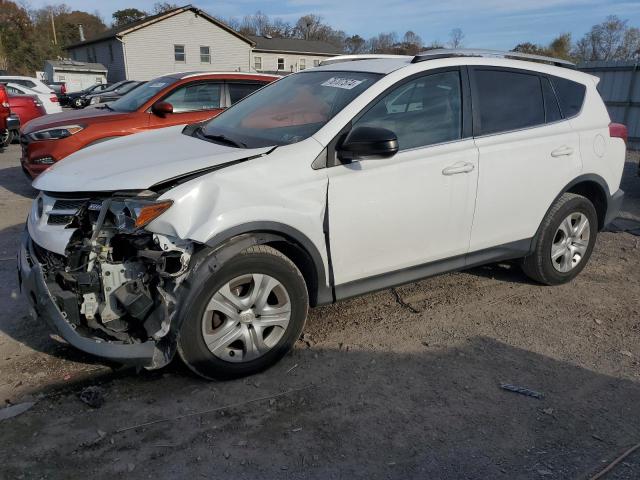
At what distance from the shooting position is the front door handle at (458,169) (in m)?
3.83

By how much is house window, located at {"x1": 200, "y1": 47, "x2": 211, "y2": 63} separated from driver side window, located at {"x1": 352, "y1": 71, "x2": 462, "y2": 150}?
3753cm

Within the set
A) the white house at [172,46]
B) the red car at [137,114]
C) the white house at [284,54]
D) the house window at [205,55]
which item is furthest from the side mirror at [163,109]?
the white house at [284,54]

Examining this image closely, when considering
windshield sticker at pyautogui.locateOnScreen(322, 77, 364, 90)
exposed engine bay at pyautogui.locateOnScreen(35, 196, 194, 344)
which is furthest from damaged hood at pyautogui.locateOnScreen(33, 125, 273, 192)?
windshield sticker at pyautogui.locateOnScreen(322, 77, 364, 90)

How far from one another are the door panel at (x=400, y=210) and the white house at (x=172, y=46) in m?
36.3

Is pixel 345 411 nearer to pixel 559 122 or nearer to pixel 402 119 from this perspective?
pixel 402 119

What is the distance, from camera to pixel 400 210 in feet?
12.0

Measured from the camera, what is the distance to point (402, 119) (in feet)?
12.4

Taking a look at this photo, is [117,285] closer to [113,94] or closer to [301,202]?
[301,202]

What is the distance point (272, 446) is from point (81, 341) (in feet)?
3.98

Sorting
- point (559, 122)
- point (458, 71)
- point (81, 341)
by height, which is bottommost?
point (81, 341)

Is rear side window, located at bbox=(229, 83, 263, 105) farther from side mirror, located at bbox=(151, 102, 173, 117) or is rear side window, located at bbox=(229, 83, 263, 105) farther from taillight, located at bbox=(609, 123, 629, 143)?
taillight, located at bbox=(609, 123, 629, 143)

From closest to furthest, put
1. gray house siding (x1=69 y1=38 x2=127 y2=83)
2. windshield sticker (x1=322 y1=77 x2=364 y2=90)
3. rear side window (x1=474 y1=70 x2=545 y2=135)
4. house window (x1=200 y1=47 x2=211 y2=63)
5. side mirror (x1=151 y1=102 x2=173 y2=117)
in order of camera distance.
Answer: windshield sticker (x1=322 y1=77 x2=364 y2=90) → rear side window (x1=474 y1=70 x2=545 y2=135) → side mirror (x1=151 y1=102 x2=173 y2=117) → gray house siding (x1=69 y1=38 x2=127 y2=83) → house window (x1=200 y1=47 x2=211 y2=63)

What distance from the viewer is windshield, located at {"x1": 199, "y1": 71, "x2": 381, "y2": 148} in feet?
11.9

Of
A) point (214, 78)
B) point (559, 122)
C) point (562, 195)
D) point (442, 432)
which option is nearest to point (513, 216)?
point (562, 195)
